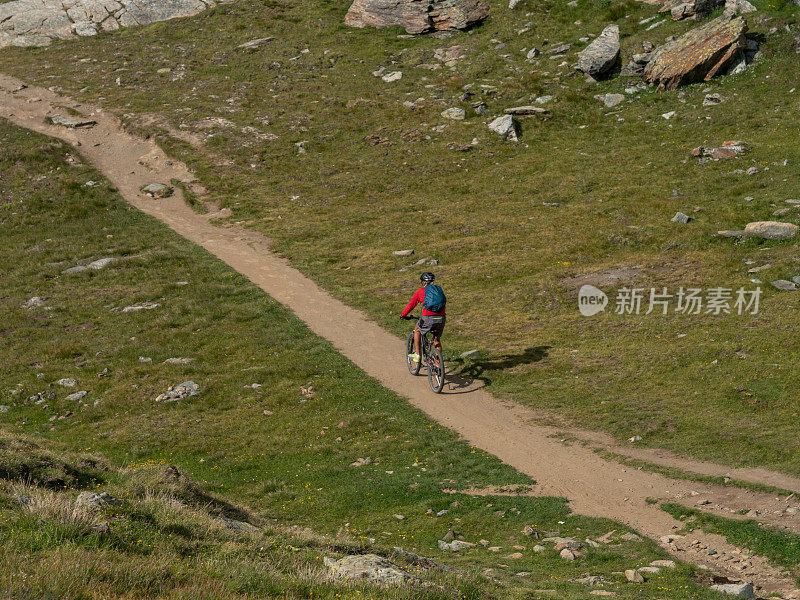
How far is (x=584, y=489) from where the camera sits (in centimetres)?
1509

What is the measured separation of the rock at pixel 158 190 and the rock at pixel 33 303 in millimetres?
16008

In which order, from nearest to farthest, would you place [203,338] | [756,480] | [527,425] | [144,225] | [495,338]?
[756,480] < [527,425] < [495,338] < [203,338] < [144,225]

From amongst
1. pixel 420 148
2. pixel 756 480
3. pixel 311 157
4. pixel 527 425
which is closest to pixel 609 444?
pixel 527 425

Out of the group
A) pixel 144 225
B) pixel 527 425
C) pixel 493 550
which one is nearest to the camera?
pixel 493 550

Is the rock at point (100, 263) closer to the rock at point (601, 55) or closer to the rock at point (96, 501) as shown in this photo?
the rock at point (96, 501)

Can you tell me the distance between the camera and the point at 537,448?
17312 millimetres

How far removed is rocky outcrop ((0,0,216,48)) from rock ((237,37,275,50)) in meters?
13.1

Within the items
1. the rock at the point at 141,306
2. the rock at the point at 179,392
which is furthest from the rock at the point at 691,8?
the rock at the point at 179,392

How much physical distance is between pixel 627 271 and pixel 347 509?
719 inches

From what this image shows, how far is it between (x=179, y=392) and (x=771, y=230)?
25.6 m

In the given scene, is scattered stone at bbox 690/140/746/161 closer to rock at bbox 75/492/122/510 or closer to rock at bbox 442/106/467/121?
rock at bbox 442/106/467/121

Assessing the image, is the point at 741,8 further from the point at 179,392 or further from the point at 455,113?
the point at 179,392

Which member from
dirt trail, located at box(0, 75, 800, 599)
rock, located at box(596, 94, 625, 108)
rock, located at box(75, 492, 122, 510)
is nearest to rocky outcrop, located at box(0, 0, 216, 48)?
dirt trail, located at box(0, 75, 800, 599)

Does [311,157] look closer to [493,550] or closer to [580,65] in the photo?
[580,65]
